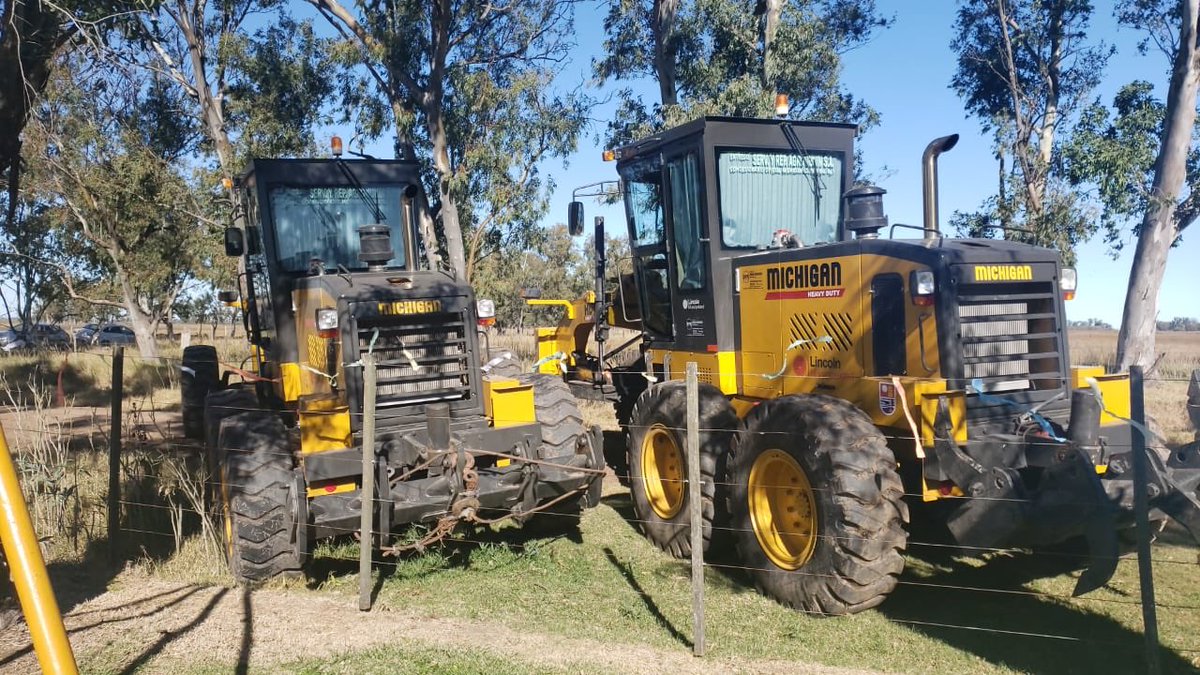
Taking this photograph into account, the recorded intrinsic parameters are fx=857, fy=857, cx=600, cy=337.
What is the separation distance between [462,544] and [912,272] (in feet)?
13.5

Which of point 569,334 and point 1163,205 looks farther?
point 1163,205

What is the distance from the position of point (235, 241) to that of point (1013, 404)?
657 centimetres

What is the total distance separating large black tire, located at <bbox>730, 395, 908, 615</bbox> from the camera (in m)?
5.02

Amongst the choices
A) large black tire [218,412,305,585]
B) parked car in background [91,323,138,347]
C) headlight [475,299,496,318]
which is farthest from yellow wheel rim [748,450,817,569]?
parked car in background [91,323,138,347]

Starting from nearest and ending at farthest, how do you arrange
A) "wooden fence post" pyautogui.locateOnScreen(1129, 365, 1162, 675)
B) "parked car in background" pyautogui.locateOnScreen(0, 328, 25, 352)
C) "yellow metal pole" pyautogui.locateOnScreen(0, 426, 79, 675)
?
"yellow metal pole" pyautogui.locateOnScreen(0, 426, 79, 675)
"wooden fence post" pyautogui.locateOnScreen(1129, 365, 1162, 675)
"parked car in background" pyautogui.locateOnScreen(0, 328, 25, 352)

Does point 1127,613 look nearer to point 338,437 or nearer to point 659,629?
point 659,629

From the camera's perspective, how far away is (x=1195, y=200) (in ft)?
44.1

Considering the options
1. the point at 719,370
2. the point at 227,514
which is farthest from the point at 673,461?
the point at 227,514

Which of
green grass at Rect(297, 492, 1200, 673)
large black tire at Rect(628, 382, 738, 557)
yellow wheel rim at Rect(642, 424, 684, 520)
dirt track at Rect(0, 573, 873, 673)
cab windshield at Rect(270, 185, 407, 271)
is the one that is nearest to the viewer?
dirt track at Rect(0, 573, 873, 673)

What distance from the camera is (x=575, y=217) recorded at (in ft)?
25.8

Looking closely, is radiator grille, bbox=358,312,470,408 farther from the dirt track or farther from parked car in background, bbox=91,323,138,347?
parked car in background, bbox=91,323,138,347

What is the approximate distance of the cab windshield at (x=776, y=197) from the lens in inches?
281

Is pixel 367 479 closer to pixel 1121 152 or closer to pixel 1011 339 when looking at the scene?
pixel 1011 339

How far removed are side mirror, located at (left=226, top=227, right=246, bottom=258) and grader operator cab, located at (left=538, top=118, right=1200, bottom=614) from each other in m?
3.07
